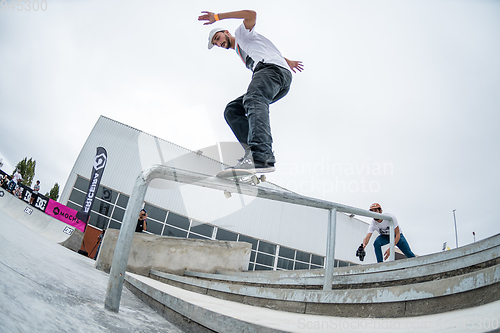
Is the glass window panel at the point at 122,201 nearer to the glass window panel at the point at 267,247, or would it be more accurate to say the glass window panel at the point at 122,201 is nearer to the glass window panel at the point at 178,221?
the glass window panel at the point at 178,221

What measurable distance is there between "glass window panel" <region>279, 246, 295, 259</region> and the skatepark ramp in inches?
458

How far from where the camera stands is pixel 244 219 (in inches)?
654

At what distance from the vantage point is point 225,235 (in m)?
15.8

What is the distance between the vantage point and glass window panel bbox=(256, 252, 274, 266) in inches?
659

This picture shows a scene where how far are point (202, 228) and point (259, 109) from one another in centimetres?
1426

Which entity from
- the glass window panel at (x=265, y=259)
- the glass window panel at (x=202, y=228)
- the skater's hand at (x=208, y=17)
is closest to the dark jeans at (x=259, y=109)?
the skater's hand at (x=208, y=17)

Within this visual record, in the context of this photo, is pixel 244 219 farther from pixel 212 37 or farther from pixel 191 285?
pixel 212 37

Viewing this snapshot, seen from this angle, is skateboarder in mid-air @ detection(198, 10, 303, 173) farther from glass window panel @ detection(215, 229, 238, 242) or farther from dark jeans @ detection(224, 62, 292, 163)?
glass window panel @ detection(215, 229, 238, 242)

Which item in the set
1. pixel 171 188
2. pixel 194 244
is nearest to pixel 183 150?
pixel 171 188

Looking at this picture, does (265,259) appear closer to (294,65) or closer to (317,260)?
(317,260)

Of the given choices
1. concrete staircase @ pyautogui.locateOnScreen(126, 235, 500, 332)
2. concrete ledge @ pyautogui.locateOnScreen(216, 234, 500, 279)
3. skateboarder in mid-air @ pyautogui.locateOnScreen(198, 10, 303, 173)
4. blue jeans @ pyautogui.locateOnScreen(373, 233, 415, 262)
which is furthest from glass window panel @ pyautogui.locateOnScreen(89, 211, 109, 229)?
skateboarder in mid-air @ pyautogui.locateOnScreen(198, 10, 303, 173)

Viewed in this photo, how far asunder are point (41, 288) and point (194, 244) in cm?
467

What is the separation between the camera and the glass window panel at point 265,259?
55.0 ft

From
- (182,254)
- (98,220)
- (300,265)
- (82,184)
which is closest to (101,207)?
(98,220)
